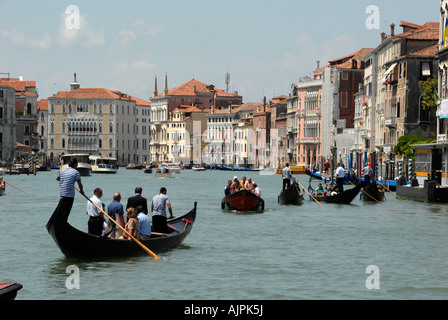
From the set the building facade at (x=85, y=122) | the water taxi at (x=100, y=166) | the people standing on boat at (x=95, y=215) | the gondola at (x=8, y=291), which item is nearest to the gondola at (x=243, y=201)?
the people standing on boat at (x=95, y=215)

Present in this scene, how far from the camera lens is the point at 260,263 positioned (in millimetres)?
15773

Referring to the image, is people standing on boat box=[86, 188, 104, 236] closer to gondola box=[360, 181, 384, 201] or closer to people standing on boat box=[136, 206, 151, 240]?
people standing on boat box=[136, 206, 151, 240]

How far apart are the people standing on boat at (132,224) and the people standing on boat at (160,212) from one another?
3.68 feet

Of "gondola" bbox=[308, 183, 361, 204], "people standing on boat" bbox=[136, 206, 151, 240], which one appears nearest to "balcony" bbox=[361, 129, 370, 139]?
"gondola" bbox=[308, 183, 361, 204]

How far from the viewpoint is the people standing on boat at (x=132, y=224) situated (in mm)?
15183

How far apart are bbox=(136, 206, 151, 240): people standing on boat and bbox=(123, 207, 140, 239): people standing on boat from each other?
0.66ft

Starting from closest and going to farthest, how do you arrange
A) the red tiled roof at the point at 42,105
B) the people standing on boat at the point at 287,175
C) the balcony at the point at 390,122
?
the people standing on boat at the point at 287,175, the balcony at the point at 390,122, the red tiled roof at the point at 42,105

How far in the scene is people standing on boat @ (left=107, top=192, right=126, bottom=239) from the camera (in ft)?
49.5

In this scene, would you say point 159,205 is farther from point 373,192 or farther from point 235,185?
point 373,192

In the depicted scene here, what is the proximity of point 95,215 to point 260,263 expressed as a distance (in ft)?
9.75
